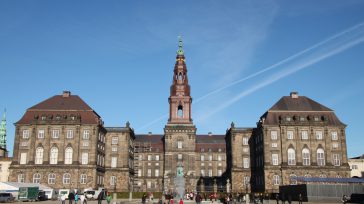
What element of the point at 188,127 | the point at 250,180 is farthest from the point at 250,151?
the point at 188,127

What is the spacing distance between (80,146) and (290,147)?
134 feet

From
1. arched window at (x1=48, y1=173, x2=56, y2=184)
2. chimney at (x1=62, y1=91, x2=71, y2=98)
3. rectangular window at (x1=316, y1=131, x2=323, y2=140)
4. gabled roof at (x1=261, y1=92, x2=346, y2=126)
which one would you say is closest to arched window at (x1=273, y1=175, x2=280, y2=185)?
gabled roof at (x1=261, y1=92, x2=346, y2=126)

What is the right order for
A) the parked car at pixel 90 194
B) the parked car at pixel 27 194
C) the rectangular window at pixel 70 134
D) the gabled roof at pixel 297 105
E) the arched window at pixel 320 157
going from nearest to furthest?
the parked car at pixel 27 194 → the parked car at pixel 90 194 → the arched window at pixel 320 157 → the rectangular window at pixel 70 134 → the gabled roof at pixel 297 105

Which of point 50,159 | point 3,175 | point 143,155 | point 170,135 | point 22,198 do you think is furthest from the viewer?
point 143,155

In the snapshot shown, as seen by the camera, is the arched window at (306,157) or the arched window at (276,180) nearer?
the arched window at (306,157)

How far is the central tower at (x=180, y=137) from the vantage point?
11081 centimetres

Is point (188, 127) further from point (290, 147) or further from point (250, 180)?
point (290, 147)

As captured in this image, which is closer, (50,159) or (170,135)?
(50,159)

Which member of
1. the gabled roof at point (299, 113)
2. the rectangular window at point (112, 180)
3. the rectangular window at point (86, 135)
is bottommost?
the rectangular window at point (112, 180)

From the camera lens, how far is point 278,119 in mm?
83250

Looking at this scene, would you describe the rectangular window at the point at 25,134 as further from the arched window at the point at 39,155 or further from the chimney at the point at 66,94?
the chimney at the point at 66,94

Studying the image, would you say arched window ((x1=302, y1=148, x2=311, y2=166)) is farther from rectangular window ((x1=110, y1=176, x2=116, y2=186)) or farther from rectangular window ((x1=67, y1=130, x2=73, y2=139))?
rectangular window ((x1=67, y1=130, x2=73, y2=139))

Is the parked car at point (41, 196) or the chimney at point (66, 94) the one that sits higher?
the chimney at point (66, 94)

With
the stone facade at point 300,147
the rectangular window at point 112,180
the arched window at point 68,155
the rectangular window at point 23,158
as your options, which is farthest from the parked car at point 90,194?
the stone facade at point 300,147
